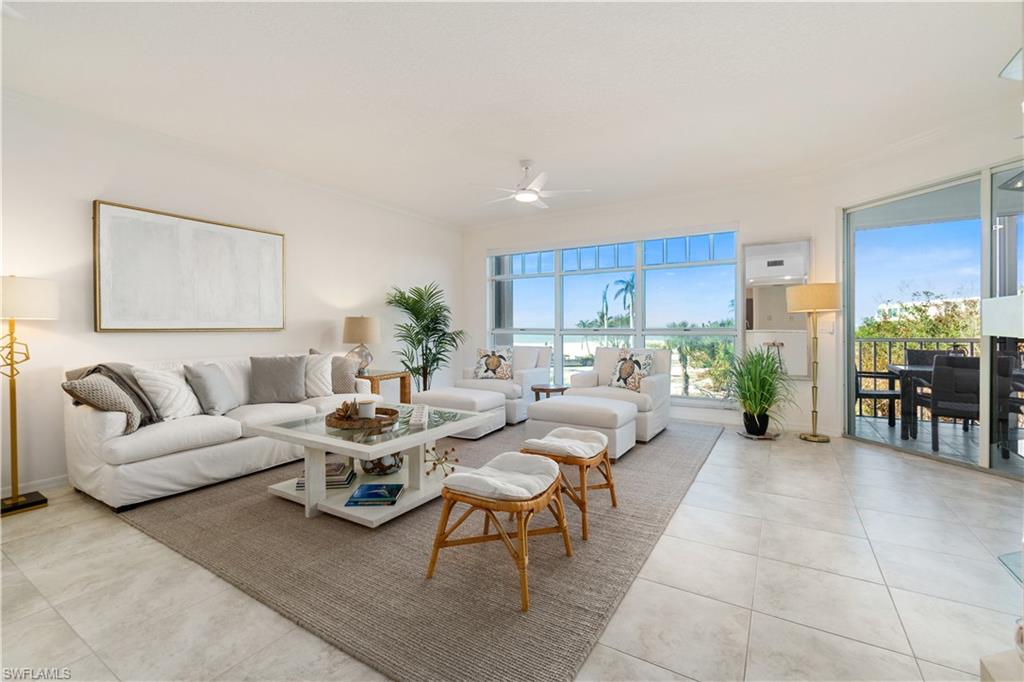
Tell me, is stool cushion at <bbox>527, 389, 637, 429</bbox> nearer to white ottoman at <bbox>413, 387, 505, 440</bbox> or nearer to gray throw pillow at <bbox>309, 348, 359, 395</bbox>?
white ottoman at <bbox>413, 387, 505, 440</bbox>

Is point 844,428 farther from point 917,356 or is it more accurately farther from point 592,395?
point 592,395

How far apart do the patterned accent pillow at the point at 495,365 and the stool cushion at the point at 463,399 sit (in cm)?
57

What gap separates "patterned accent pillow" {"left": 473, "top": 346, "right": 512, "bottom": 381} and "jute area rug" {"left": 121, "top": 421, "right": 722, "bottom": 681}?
2483 millimetres

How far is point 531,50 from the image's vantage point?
2.55 metres

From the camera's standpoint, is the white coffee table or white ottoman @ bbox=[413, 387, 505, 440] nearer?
the white coffee table

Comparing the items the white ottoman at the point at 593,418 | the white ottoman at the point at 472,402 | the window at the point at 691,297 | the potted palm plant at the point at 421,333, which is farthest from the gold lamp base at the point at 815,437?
the potted palm plant at the point at 421,333

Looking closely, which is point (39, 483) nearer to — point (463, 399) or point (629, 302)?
point (463, 399)

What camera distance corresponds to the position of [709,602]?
1.84m

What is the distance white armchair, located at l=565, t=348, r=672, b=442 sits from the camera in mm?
4273

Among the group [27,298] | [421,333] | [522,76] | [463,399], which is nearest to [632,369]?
[463,399]

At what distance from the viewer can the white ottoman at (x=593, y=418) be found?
369 cm

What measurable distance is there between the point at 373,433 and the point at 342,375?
205 centimetres

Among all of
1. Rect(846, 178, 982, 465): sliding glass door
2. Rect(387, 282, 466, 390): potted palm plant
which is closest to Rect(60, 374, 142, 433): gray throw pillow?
Rect(387, 282, 466, 390): potted palm plant

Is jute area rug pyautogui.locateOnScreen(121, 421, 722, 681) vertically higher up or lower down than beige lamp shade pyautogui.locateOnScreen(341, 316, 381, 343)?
lower down
